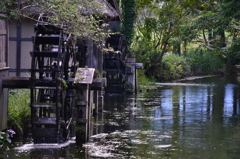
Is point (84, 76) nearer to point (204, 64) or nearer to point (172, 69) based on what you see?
point (172, 69)

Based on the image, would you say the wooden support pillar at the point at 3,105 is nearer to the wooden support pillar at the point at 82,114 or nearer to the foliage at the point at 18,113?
the foliage at the point at 18,113

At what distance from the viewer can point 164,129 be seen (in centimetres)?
1234

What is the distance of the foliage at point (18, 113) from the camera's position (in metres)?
10.7

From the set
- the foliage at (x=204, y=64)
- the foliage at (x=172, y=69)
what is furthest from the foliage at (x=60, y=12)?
the foliage at (x=204, y=64)

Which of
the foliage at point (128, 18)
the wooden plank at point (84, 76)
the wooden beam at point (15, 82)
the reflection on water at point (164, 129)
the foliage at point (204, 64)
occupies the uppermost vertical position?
the foliage at point (128, 18)

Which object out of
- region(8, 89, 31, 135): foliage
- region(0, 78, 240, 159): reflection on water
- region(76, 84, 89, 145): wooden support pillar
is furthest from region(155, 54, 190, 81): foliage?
region(76, 84, 89, 145): wooden support pillar

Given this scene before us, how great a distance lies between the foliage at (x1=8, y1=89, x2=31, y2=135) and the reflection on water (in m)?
1.55

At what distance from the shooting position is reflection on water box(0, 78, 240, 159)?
9422 millimetres

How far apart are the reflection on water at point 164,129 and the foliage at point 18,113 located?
155 centimetres

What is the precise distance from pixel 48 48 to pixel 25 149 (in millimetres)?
3550

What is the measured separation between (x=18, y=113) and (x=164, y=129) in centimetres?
405

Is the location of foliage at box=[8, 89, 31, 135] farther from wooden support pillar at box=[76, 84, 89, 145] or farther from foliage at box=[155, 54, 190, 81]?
foliage at box=[155, 54, 190, 81]

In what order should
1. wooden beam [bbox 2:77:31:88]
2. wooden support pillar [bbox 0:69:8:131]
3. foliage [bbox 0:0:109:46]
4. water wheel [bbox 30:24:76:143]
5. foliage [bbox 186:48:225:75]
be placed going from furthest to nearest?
foliage [bbox 186:48:225:75] → wooden support pillar [bbox 0:69:8:131] → wooden beam [bbox 2:77:31:88] → water wheel [bbox 30:24:76:143] → foliage [bbox 0:0:109:46]

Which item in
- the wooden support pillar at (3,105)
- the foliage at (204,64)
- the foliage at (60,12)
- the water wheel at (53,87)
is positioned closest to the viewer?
the foliage at (60,12)
